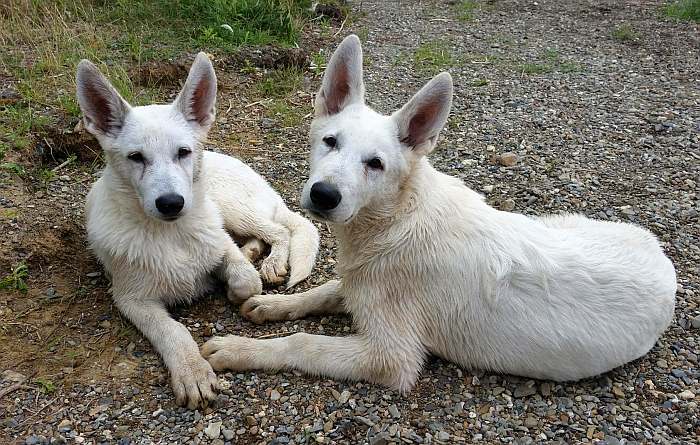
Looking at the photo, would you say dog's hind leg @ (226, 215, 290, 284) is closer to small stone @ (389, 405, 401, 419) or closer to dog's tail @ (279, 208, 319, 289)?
dog's tail @ (279, 208, 319, 289)

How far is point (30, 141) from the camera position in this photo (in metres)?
5.19

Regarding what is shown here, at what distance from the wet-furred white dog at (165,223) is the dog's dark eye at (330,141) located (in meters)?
0.86

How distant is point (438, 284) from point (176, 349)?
1.55m

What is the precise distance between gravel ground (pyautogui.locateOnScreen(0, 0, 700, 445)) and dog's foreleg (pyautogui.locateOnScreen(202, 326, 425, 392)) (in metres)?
0.08

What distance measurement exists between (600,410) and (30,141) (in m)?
5.03

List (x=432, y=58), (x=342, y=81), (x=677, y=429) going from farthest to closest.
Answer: (x=432, y=58) < (x=342, y=81) < (x=677, y=429)

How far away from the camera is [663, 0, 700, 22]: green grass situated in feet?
34.6

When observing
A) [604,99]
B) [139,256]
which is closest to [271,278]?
[139,256]

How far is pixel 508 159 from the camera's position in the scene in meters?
5.73

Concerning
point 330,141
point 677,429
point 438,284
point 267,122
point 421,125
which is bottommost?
point 267,122

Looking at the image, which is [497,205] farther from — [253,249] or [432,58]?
[432,58]

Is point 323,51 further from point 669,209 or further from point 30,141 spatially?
point 669,209

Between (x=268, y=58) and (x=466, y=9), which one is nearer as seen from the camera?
(x=268, y=58)

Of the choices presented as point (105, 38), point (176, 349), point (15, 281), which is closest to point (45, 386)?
point (176, 349)
